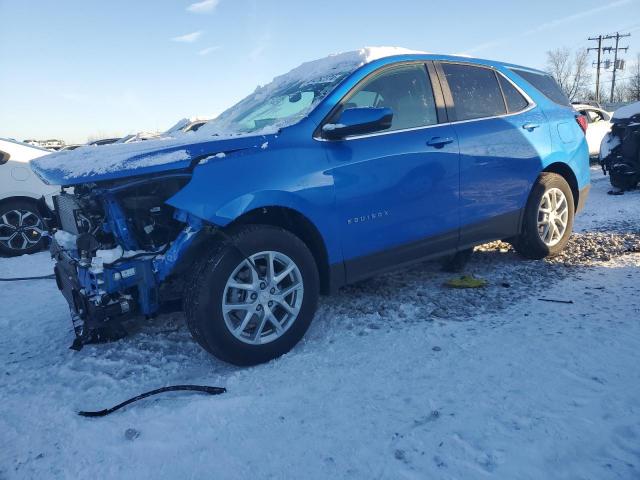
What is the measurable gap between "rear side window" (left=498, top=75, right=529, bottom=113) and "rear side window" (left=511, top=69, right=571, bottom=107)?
262 mm

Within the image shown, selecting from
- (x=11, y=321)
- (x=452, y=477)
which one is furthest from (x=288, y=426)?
(x=11, y=321)

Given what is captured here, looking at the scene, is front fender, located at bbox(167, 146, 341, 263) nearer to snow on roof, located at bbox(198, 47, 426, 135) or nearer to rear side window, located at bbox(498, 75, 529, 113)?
snow on roof, located at bbox(198, 47, 426, 135)

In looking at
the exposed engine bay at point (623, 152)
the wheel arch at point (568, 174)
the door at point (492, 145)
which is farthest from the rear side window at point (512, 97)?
the exposed engine bay at point (623, 152)

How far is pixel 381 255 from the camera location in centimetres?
325

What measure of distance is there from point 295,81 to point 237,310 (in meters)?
2.17

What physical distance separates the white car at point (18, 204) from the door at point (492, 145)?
5.42 m

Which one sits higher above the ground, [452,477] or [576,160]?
[576,160]

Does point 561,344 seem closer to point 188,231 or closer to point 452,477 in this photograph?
point 452,477

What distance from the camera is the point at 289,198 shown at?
2.79 meters

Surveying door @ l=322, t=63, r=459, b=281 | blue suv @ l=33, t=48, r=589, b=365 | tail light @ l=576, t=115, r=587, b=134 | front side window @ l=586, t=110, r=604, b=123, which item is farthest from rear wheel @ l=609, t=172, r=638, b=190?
door @ l=322, t=63, r=459, b=281

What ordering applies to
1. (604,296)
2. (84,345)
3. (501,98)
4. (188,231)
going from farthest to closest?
(501,98) < (604,296) < (84,345) < (188,231)

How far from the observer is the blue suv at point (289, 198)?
2.60 metres

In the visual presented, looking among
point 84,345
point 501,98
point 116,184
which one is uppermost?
point 501,98

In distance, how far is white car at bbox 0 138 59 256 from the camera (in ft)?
20.3
